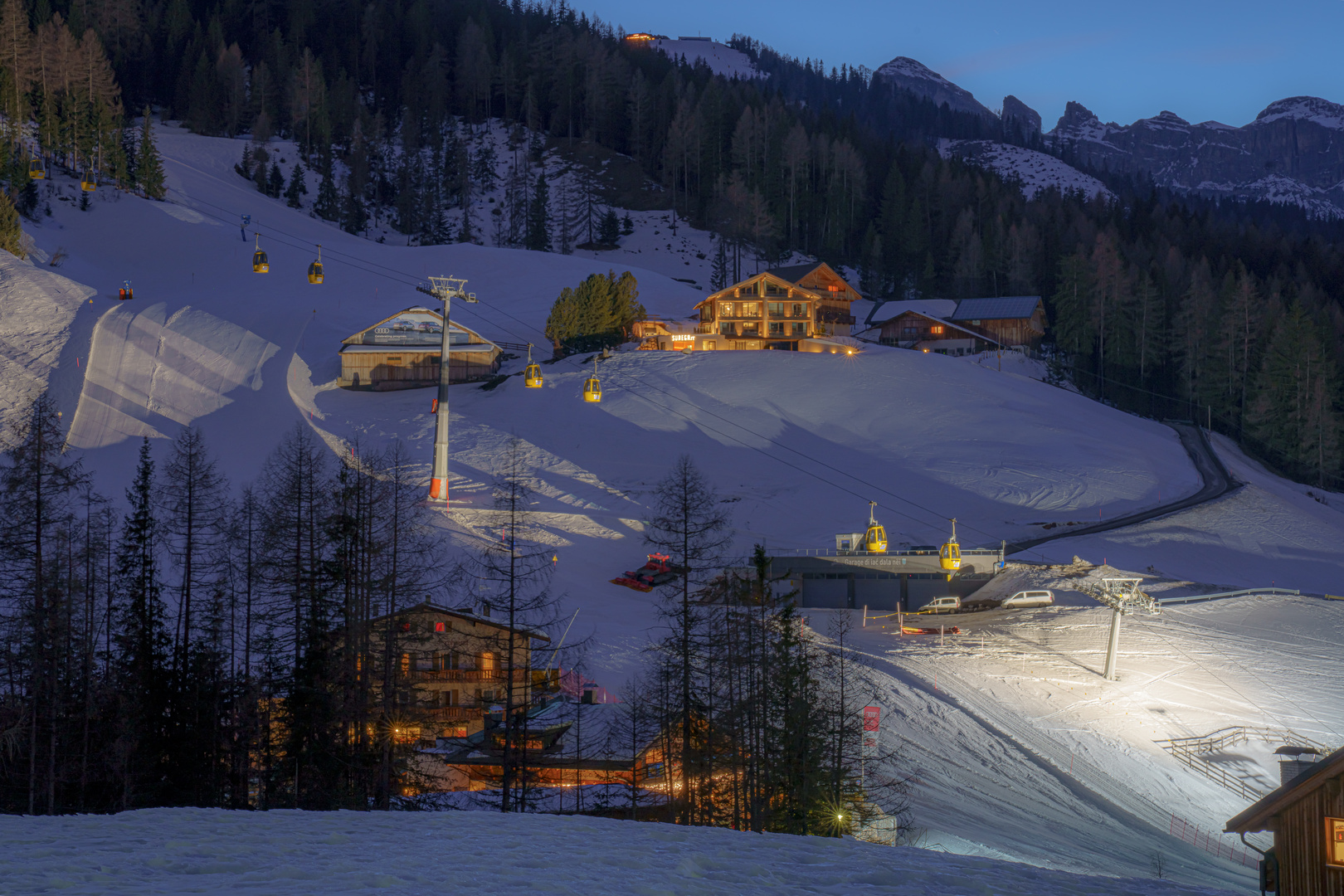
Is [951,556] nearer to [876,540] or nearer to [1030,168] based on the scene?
[876,540]

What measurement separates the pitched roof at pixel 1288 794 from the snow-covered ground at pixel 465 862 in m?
3.30

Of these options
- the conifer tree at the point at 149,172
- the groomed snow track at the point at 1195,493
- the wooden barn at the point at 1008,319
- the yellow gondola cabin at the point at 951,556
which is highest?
the conifer tree at the point at 149,172

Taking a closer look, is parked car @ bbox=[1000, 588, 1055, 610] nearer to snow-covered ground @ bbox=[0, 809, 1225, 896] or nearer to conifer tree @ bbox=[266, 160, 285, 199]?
snow-covered ground @ bbox=[0, 809, 1225, 896]

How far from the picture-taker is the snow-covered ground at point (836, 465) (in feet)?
78.0

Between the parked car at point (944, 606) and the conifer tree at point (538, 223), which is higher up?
the conifer tree at point (538, 223)

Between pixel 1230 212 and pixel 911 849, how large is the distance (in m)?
197

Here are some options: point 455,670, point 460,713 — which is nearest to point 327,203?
point 455,670

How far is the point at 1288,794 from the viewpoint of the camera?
996 cm

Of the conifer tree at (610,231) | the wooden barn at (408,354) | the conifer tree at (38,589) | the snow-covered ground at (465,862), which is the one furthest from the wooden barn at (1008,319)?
the snow-covered ground at (465,862)

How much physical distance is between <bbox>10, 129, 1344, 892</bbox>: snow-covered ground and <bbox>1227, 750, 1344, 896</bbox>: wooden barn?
7.03 metres

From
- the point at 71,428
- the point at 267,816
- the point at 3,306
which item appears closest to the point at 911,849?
the point at 267,816

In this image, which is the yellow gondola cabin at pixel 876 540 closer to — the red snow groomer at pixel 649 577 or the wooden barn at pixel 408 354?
the red snow groomer at pixel 649 577

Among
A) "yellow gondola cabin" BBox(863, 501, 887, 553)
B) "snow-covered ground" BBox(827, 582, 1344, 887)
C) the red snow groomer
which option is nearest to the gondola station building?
"yellow gondola cabin" BBox(863, 501, 887, 553)

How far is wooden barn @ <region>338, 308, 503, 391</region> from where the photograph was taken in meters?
58.6
